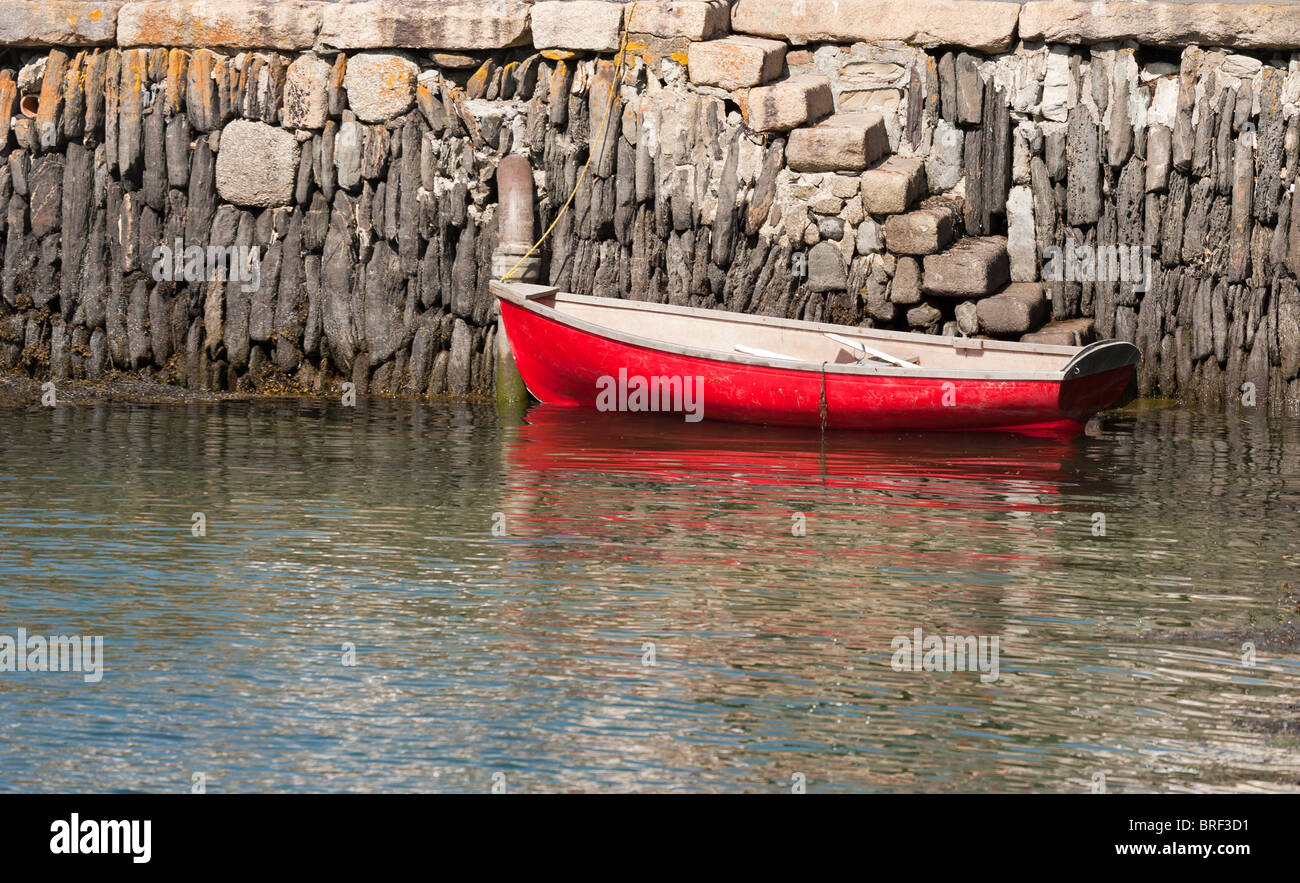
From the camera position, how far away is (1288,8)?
14688 mm

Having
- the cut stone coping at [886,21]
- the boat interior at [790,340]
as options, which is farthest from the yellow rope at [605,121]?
the cut stone coping at [886,21]

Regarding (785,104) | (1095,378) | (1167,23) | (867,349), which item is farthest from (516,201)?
(1167,23)

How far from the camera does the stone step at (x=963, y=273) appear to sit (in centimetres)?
1467

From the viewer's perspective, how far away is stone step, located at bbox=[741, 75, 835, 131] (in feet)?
49.0

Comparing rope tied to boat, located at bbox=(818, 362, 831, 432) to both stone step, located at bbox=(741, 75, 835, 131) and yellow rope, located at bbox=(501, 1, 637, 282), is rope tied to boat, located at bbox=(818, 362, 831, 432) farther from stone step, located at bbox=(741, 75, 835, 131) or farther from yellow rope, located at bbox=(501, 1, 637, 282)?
yellow rope, located at bbox=(501, 1, 637, 282)

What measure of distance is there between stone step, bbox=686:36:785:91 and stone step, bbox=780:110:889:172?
0.64 meters

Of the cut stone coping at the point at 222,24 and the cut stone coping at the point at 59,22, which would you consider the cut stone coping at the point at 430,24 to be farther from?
the cut stone coping at the point at 59,22

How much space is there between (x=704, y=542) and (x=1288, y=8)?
844cm

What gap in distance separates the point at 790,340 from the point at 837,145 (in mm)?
1686

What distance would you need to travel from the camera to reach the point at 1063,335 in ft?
48.2

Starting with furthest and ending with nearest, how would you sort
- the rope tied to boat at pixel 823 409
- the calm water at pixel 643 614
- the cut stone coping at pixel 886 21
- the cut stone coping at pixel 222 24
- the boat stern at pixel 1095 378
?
1. the cut stone coping at pixel 222 24
2. the cut stone coping at pixel 886 21
3. the rope tied to boat at pixel 823 409
4. the boat stern at pixel 1095 378
5. the calm water at pixel 643 614

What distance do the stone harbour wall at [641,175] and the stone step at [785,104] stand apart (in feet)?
0.11

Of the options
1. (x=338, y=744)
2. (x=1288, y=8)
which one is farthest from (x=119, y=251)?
(x=338, y=744)
